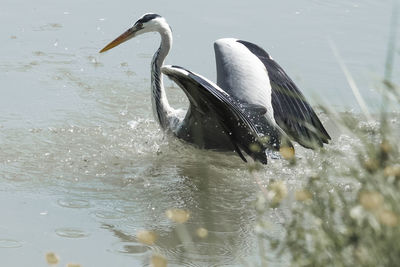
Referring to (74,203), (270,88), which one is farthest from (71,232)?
(270,88)

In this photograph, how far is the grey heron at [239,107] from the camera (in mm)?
4934

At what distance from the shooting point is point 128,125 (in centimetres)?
604

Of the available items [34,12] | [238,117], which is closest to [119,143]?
[238,117]

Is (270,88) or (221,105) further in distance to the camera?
(270,88)

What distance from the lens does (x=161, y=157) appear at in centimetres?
566

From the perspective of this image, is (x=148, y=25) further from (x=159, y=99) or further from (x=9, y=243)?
(x=9, y=243)

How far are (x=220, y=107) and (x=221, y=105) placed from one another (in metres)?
0.05

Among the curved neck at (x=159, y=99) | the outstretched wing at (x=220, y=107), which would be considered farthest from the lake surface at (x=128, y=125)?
the outstretched wing at (x=220, y=107)

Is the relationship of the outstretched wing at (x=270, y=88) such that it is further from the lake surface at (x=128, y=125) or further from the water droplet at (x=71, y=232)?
the water droplet at (x=71, y=232)

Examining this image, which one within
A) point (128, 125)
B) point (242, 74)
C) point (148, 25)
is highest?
point (148, 25)

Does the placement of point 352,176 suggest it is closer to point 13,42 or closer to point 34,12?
point 13,42

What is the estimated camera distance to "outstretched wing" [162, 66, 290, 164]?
4.59m

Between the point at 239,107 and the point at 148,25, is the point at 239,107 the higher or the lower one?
the lower one

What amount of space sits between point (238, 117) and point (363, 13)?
14.2ft
